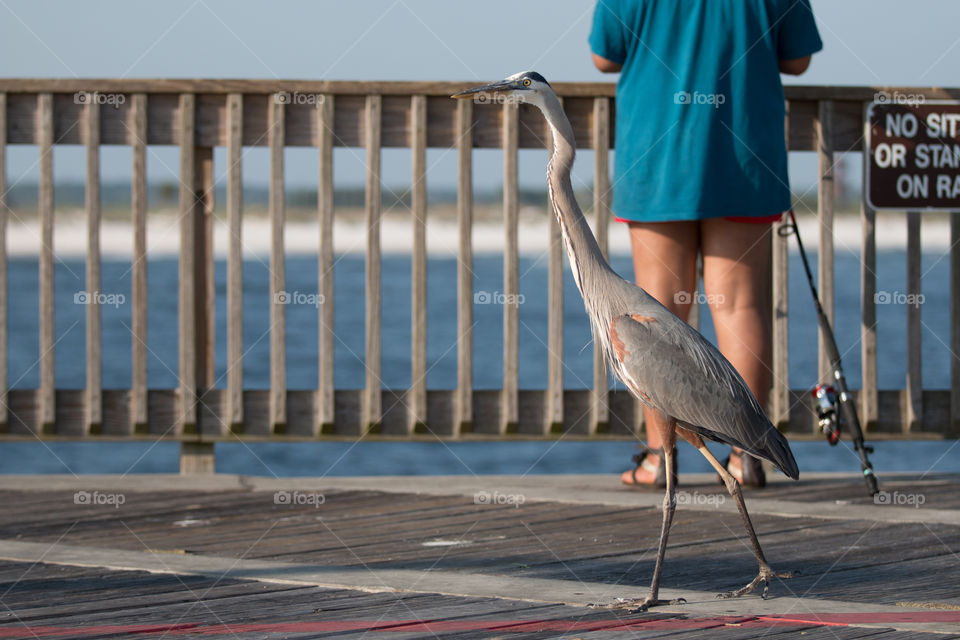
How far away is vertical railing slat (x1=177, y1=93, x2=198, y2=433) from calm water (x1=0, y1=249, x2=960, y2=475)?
13.5 inches

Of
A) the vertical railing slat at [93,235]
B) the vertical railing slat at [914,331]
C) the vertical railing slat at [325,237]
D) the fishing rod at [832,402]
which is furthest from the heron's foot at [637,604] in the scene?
the vertical railing slat at [93,235]

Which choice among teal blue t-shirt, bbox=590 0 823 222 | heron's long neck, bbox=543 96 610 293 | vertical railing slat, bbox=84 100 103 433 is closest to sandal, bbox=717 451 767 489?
teal blue t-shirt, bbox=590 0 823 222

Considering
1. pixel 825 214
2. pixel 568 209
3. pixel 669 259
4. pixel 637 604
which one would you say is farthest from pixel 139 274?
pixel 637 604

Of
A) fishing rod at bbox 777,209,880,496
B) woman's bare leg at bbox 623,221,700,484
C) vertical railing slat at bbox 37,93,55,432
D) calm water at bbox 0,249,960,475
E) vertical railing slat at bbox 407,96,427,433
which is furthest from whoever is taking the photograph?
calm water at bbox 0,249,960,475

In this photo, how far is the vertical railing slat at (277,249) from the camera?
5.62 m

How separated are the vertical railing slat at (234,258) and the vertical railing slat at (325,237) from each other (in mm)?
342

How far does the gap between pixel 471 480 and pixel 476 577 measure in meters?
1.77

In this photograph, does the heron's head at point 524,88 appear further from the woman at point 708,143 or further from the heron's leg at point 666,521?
the woman at point 708,143

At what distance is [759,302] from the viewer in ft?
17.1

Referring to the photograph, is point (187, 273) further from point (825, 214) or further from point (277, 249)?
point (825, 214)

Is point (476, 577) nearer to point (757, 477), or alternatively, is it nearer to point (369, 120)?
point (757, 477)

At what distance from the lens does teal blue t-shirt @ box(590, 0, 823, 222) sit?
5.06 meters

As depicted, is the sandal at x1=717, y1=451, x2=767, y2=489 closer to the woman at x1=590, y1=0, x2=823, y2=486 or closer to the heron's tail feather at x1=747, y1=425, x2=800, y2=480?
the woman at x1=590, y1=0, x2=823, y2=486

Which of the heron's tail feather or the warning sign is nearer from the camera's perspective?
the heron's tail feather
